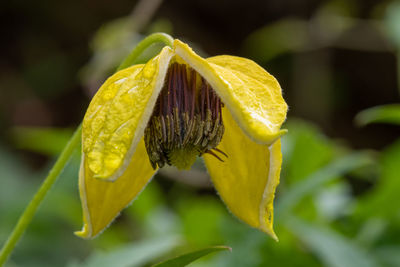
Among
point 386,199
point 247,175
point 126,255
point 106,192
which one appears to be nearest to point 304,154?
point 386,199

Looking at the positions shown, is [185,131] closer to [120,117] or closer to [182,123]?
[182,123]

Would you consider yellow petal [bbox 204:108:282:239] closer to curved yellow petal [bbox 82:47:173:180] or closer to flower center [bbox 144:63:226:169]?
flower center [bbox 144:63:226:169]

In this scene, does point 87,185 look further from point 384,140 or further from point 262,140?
point 384,140

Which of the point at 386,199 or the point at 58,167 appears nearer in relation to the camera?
the point at 58,167

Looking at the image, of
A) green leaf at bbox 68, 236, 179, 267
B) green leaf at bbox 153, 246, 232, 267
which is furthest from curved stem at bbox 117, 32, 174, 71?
green leaf at bbox 68, 236, 179, 267

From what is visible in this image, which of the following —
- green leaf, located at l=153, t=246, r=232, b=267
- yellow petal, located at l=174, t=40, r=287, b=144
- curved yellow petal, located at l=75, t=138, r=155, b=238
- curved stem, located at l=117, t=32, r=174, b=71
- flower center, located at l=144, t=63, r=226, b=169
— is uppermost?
curved stem, located at l=117, t=32, r=174, b=71

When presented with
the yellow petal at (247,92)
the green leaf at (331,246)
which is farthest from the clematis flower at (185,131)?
the green leaf at (331,246)

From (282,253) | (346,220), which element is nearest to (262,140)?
(282,253)

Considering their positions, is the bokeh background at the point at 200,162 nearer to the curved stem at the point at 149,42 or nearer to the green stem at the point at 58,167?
the green stem at the point at 58,167
